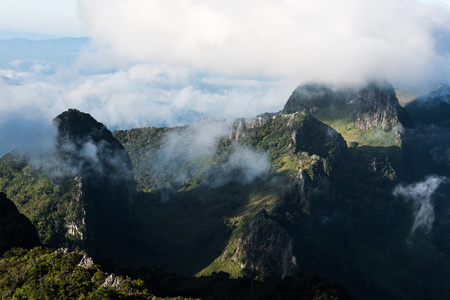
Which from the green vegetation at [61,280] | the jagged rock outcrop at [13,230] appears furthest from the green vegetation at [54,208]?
the green vegetation at [61,280]

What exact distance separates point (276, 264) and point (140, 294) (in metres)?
103

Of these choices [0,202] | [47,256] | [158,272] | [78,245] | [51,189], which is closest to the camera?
[47,256]

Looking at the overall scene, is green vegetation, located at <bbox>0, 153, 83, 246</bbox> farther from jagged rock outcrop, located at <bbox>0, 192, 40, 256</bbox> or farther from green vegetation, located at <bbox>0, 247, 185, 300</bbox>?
green vegetation, located at <bbox>0, 247, 185, 300</bbox>

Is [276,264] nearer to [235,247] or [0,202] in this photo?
[235,247]

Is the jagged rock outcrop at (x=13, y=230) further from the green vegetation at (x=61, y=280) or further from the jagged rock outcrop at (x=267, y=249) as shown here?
the jagged rock outcrop at (x=267, y=249)

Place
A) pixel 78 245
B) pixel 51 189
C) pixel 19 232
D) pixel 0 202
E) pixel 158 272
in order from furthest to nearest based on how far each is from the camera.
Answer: pixel 51 189, pixel 78 245, pixel 0 202, pixel 19 232, pixel 158 272

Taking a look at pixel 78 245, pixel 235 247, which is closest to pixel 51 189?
pixel 78 245

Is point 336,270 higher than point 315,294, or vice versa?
point 315,294

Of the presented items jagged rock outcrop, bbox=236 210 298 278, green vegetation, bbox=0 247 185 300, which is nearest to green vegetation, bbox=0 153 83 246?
jagged rock outcrop, bbox=236 210 298 278

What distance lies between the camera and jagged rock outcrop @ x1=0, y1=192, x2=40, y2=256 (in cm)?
13060

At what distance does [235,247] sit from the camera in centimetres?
19850

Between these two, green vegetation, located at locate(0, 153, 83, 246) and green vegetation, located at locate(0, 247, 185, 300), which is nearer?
green vegetation, located at locate(0, 247, 185, 300)

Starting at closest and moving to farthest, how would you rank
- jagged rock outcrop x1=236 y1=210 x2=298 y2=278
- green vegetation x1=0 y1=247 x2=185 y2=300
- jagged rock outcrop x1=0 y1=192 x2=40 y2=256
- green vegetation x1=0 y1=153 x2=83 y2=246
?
green vegetation x1=0 y1=247 x2=185 y2=300 → jagged rock outcrop x1=0 y1=192 x2=40 y2=256 → jagged rock outcrop x1=236 y1=210 x2=298 y2=278 → green vegetation x1=0 y1=153 x2=83 y2=246

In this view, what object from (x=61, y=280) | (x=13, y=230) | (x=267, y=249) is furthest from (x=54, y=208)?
(x=61, y=280)
